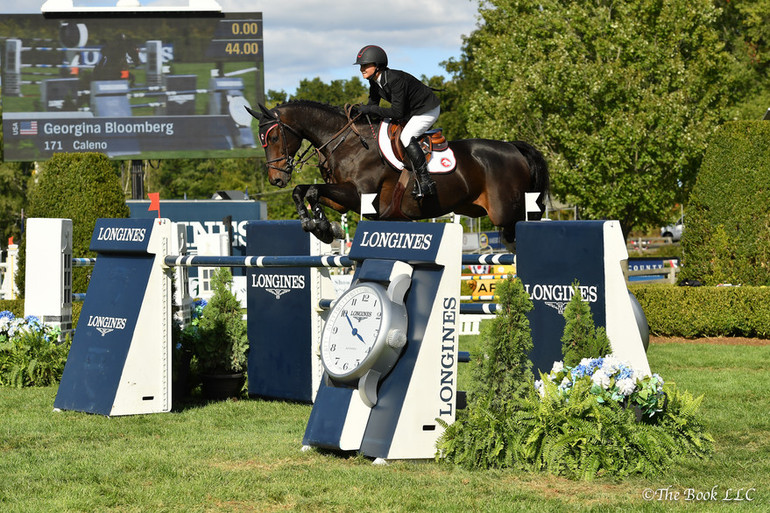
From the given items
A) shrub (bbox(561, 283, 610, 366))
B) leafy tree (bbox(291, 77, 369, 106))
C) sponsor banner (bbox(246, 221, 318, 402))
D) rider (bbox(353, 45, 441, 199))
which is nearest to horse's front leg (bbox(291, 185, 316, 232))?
sponsor banner (bbox(246, 221, 318, 402))

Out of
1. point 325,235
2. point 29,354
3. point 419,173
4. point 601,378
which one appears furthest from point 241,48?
point 601,378

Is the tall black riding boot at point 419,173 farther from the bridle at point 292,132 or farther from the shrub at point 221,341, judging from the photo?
the shrub at point 221,341

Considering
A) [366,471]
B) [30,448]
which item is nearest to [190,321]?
[30,448]

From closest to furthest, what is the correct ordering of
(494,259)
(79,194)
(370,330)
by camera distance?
(370,330) → (494,259) → (79,194)

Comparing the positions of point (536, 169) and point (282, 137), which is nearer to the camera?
point (282, 137)

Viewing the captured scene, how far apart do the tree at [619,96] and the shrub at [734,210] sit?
9160 millimetres

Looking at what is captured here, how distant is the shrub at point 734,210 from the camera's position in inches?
642

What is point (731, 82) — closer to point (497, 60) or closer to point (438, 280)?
point (497, 60)

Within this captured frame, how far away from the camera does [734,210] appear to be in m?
16.4

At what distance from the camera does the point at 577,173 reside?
2691cm

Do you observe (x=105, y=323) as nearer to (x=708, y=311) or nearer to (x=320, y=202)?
(x=320, y=202)

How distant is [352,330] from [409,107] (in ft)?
10.7

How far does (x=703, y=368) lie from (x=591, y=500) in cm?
704

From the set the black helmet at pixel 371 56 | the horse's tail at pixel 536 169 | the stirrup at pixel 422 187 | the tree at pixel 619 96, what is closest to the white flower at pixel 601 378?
the stirrup at pixel 422 187
